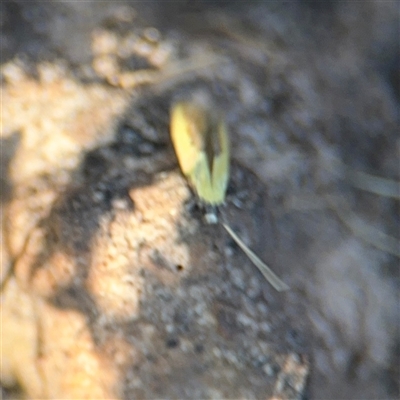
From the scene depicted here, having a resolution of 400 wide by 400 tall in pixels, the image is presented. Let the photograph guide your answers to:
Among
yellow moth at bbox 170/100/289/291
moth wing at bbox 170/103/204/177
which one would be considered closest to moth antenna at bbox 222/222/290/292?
yellow moth at bbox 170/100/289/291

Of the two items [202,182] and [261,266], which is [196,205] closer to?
[202,182]

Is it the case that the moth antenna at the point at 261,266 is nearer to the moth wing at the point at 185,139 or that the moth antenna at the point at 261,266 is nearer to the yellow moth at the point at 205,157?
the yellow moth at the point at 205,157

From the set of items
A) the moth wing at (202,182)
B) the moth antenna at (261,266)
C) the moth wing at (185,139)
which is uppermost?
the moth wing at (185,139)

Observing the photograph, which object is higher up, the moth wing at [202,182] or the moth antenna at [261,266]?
the moth wing at [202,182]

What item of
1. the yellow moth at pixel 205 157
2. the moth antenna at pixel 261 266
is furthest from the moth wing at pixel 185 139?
the moth antenna at pixel 261 266

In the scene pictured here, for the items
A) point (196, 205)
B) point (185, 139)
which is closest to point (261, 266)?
point (196, 205)

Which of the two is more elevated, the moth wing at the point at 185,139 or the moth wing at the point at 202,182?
the moth wing at the point at 185,139

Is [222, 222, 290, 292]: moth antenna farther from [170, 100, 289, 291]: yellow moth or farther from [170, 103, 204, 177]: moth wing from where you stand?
[170, 103, 204, 177]: moth wing
